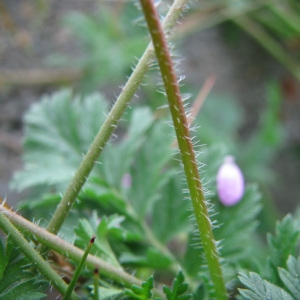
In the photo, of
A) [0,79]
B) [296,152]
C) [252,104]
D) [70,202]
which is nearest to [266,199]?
[296,152]

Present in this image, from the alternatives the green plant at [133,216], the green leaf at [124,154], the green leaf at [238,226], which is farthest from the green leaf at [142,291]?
the green leaf at [124,154]

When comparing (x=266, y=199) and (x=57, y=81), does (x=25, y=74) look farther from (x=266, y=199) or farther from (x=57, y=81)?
(x=266, y=199)

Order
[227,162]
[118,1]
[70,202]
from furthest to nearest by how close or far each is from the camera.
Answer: [118,1]
[227,162]
[70,202]

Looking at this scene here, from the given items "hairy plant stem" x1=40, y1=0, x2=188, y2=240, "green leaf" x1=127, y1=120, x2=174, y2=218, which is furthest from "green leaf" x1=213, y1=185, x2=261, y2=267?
"hairy plant stem" x1=40, y1=0, x2=188, y2=240

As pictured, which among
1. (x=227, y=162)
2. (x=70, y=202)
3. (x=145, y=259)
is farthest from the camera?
(x=227, y=162)

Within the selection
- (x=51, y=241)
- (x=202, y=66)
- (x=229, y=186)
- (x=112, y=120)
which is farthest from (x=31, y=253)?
(x=202, y=66)
